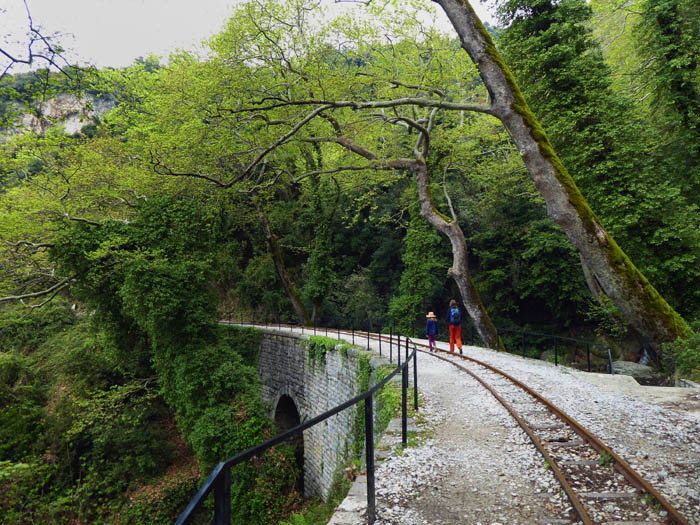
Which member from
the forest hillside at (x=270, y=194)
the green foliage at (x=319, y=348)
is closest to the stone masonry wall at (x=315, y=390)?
the green foliage at (x=319, y=348)

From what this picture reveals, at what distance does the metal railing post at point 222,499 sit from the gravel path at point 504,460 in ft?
5.76

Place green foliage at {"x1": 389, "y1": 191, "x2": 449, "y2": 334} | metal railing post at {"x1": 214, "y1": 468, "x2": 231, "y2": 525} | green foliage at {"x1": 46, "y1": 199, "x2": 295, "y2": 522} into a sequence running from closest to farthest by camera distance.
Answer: metal railing post at {"x1": 214, "y1": 468, "x2": 231, "y2": 525}
green foliage at {"x1": 46, "y1": 199, "x2": 295, "y2": 522}
green foliage at {"x1": 389, "y1": 191, "x2": 449, "y2": 334}

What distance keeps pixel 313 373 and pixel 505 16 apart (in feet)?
48.5

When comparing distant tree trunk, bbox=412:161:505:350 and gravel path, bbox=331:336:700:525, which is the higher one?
distant tree trunk, bbox=412:161:505:350

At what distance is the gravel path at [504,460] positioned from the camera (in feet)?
10.9

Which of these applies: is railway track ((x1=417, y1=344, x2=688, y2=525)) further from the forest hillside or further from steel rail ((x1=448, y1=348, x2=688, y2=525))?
the forest hillside

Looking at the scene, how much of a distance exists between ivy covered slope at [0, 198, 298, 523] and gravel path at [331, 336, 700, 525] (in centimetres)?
738

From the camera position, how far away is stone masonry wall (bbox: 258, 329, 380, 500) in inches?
424

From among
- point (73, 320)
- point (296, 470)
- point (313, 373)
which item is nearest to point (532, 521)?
point (296, 470)

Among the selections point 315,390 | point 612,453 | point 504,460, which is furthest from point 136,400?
point 612,453

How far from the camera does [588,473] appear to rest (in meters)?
3.90

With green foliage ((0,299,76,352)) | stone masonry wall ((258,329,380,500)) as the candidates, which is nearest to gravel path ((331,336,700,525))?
stone masonry wall ((258,329,380,500))

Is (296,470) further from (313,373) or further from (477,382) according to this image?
(477,382)

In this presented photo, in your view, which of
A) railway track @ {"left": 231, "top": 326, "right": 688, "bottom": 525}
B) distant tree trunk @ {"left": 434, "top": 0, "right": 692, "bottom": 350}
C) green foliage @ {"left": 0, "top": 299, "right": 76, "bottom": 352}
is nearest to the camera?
railway track @ {"left": 231, "top": 326, "right": 688, "bottom": 525}
